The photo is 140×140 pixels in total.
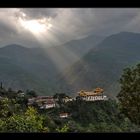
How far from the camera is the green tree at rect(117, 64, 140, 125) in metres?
10.3

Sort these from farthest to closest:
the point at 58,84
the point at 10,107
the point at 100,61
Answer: the point at 100,61, the point at 58,84, the point at 10,107

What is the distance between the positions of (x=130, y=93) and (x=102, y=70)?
14.9 m

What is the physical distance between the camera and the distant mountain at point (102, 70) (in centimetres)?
1758

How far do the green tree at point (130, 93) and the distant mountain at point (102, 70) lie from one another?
35 centimetres

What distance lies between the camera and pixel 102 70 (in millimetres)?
25484

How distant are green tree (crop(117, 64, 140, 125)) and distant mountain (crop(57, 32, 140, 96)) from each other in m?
0.35

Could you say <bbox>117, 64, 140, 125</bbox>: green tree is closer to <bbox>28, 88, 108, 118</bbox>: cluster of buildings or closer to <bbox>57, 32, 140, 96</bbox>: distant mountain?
<bbox>57, 32, 140, 96</bbox>: distant mountain

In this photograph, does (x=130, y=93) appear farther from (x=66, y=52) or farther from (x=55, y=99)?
(x=66, y=52)

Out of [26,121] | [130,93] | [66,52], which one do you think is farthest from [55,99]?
[66,52]

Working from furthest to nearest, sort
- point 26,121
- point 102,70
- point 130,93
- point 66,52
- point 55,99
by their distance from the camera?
point 102,70
point 66,52
point 130,93
point 55,99
point 26,121
